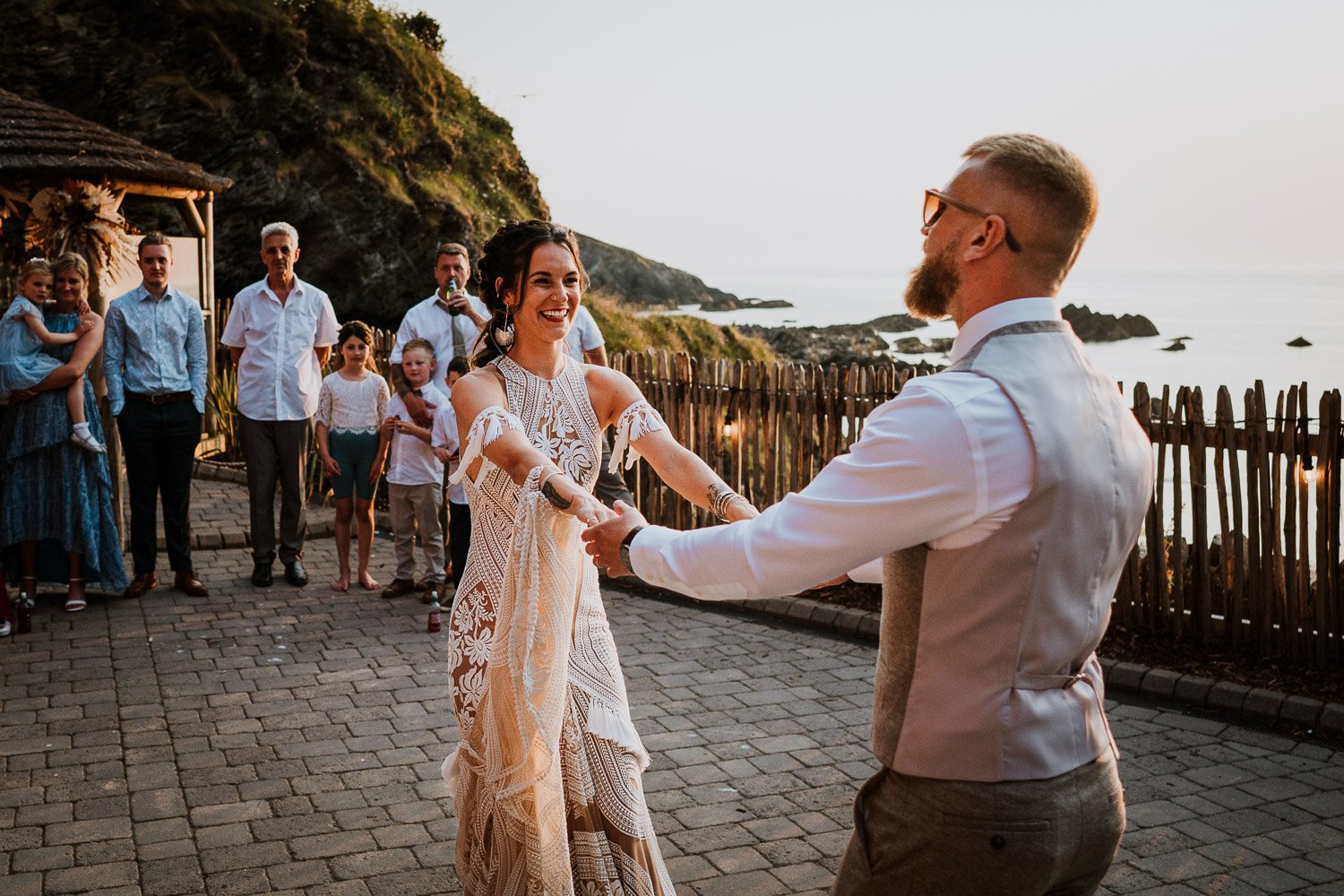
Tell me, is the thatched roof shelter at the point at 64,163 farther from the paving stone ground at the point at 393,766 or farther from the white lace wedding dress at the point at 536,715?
the white lace wedding dress at the point at 536,715

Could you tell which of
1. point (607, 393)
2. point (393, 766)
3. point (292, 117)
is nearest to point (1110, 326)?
point (292, 117)

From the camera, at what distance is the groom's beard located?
2.54 metres

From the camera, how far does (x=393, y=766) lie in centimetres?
588

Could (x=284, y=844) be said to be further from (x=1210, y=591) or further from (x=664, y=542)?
(x=1210, y=591)

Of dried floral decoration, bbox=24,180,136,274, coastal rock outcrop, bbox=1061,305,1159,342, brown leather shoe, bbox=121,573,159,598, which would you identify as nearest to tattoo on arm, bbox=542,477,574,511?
brown leather shoe, bbox=121,573,159,598

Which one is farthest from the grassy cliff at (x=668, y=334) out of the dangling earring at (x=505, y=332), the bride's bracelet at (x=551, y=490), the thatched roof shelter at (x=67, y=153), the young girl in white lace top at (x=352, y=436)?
the bride's bracelet at (x=551, y=490)

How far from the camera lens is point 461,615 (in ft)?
13.4

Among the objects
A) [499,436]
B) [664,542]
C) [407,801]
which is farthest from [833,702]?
[664,542]

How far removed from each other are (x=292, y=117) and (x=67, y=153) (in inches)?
468

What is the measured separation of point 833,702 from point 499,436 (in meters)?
3.62

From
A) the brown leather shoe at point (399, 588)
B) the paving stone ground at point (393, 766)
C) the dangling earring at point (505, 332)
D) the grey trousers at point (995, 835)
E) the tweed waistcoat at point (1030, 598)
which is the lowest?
the paving stone ground at point (393, 766)

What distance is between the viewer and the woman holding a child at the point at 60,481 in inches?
340

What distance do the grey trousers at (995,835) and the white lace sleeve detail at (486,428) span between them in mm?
1851

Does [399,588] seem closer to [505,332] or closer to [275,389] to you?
[275,389]
